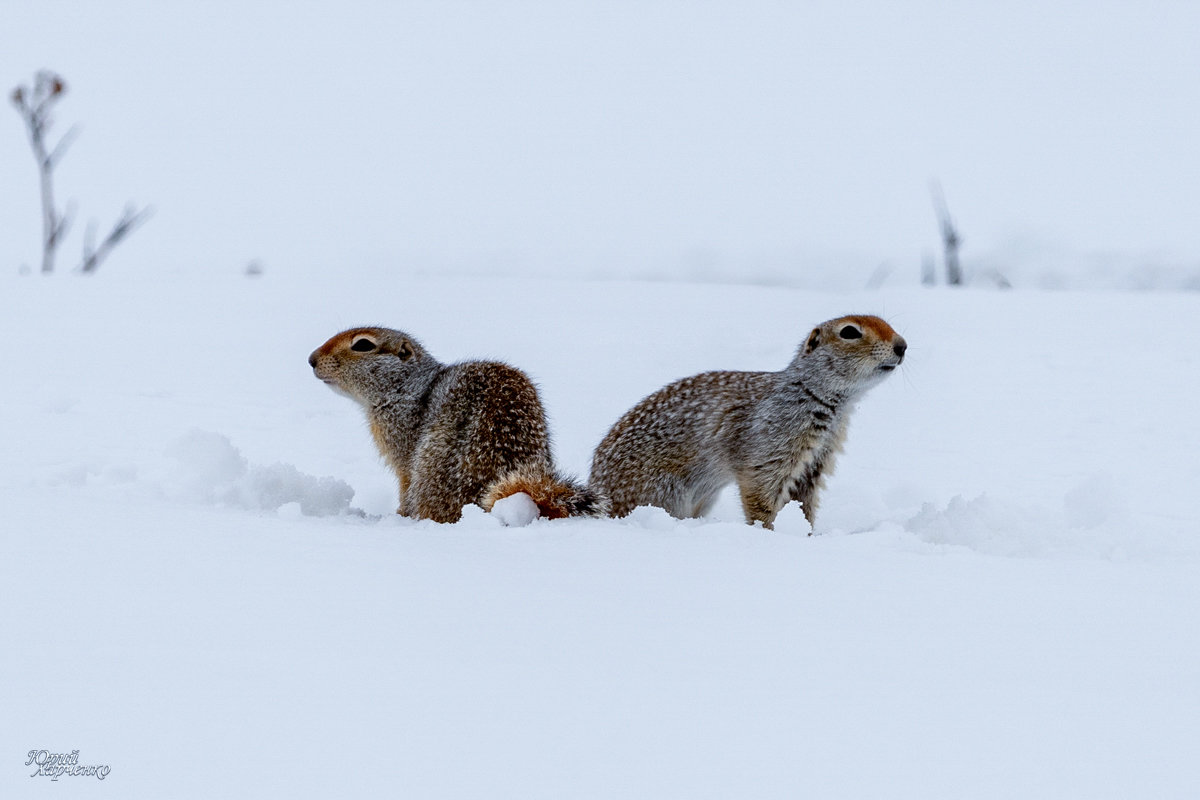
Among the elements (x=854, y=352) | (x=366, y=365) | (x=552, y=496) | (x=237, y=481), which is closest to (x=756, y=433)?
(x=854, y=352)

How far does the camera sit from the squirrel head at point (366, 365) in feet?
24.0

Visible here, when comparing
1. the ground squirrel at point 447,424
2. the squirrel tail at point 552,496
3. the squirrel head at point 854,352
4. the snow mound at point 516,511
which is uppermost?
the squirrel head at point 854,352

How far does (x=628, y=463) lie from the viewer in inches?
272

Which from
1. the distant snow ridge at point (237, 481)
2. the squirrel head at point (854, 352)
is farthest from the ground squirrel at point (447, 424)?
the squirrel head at point (854, 352)

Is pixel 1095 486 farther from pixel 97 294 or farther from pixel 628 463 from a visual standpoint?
pixel 97 294

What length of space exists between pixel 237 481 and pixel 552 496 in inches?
76.4

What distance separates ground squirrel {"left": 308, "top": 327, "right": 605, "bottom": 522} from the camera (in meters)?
6.38

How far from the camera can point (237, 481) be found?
22.2ft

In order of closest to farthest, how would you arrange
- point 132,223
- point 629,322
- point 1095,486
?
point 1095,486 → point 629,322 → point 132,223

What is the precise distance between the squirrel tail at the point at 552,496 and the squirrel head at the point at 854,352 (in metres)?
1.52

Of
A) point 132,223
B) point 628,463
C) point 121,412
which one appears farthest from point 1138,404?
point 132,223

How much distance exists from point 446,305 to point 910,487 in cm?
589

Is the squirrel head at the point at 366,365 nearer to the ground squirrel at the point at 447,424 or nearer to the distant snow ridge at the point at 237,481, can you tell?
the ground squirrel at the point at 447,424

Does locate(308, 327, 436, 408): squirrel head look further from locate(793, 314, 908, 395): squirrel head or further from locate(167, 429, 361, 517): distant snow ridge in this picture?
locate(793, 314, 908, 395): squirrel head
